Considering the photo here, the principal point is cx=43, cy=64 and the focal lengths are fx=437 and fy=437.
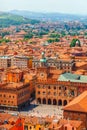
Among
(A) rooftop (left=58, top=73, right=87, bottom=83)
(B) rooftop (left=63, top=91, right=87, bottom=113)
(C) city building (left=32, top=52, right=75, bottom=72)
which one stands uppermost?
(B) rooftop (left=63, top=91, right=87, bottom=113)

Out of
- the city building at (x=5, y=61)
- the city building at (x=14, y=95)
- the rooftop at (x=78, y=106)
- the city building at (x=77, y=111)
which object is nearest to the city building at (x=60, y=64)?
the city building at (x=5, y=61)

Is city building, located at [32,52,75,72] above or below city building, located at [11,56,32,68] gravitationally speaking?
above

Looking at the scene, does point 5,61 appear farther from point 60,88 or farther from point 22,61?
point 60,88

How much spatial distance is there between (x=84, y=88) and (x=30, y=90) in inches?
329

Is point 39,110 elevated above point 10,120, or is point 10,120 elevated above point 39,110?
point 10,120

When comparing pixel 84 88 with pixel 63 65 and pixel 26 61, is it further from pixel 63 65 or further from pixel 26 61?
pixel 26 61

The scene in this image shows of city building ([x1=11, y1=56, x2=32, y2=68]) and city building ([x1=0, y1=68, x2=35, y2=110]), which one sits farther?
city building ([x1=11, y1=56, x2=32, y2=68])

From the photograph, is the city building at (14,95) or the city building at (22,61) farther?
the city building at (22,61)

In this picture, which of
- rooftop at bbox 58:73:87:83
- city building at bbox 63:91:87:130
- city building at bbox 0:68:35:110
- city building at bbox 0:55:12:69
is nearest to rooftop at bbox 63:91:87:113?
city building at bbox 63:91:87:130

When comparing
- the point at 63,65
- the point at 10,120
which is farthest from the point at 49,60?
the point at 10,120

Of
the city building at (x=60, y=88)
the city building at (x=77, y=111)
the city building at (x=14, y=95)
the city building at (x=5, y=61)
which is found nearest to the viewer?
the city building at (x=77, y=111)

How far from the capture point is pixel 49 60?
264 ft

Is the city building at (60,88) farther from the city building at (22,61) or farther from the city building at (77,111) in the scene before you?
the city building at (22,61)

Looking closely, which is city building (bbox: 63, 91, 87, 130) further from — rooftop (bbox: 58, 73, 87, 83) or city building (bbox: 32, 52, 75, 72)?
city building (bbox: 32, 52, 75, 72)
